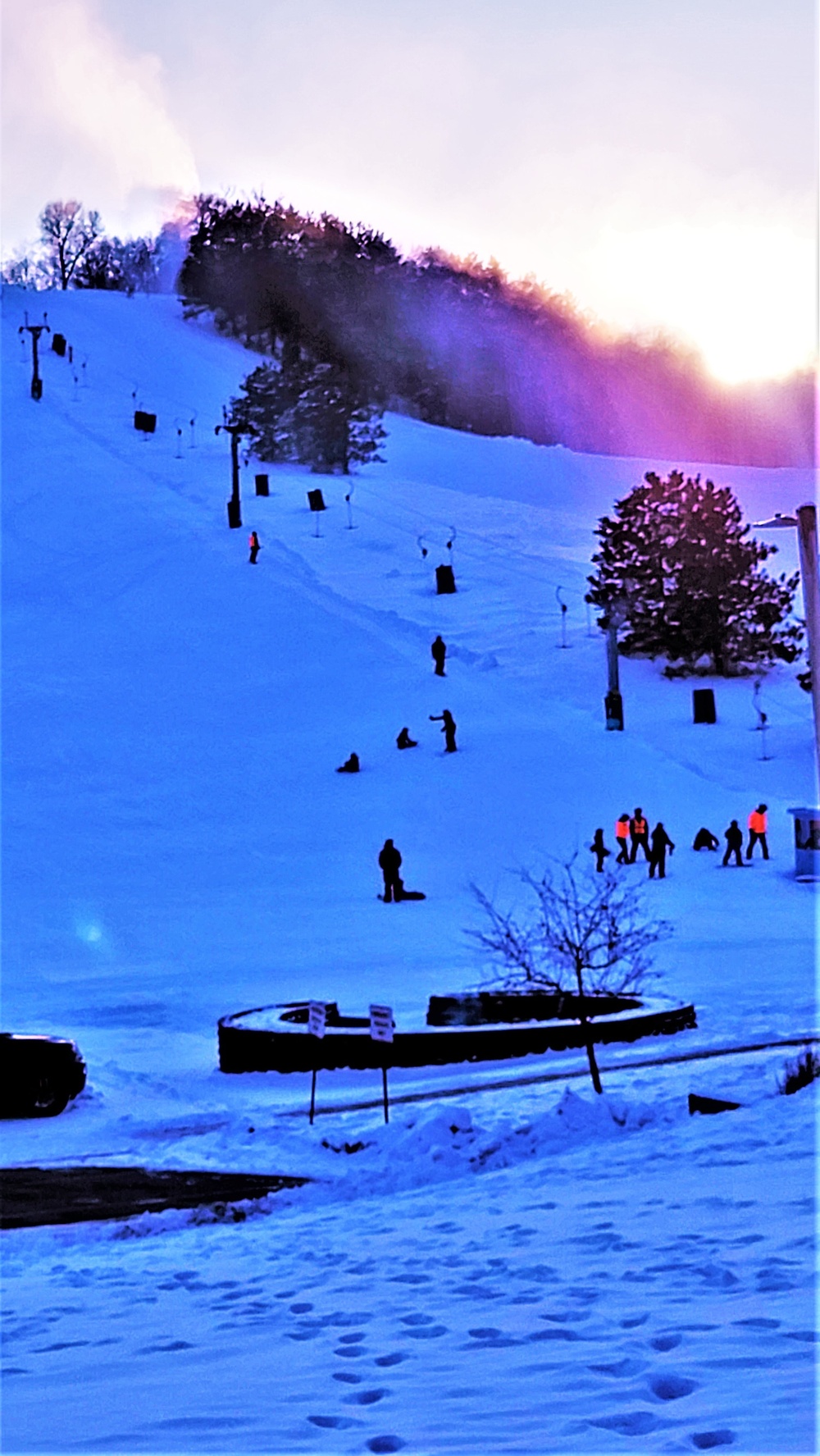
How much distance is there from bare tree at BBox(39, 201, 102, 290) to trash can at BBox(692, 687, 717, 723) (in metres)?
98.4

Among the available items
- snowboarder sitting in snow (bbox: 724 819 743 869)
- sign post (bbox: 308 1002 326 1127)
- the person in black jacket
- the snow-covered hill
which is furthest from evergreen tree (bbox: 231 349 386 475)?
sign post (bbox: 308 1002 326 1127)

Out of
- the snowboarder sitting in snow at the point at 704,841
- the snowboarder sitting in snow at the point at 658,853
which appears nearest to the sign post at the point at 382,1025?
the snowboarder sitting in snow at the point at 658,853

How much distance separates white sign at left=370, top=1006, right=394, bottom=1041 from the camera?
12609 millimetres

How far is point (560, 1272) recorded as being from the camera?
283 inches

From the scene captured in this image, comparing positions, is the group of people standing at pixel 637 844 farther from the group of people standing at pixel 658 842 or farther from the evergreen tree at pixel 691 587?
the evergreen tree at pixel 691 587

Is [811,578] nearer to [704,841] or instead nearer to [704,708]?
[704,841]

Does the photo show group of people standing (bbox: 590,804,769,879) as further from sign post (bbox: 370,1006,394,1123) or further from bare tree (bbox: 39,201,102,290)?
bare tree (bbox: 39,201,102,290)

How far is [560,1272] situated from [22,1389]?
236cm

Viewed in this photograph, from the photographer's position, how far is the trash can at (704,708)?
3409 cm

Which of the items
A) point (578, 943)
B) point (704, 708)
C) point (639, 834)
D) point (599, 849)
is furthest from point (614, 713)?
point (578, 943)

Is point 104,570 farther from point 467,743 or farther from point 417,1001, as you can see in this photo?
point 417,1001

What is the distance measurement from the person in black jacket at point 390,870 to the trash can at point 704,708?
38.0ft

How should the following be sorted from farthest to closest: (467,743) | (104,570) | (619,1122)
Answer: (104,570) → (467,743) → (619,1122)

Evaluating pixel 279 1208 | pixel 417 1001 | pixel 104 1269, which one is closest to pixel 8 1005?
pixel 417 1001
